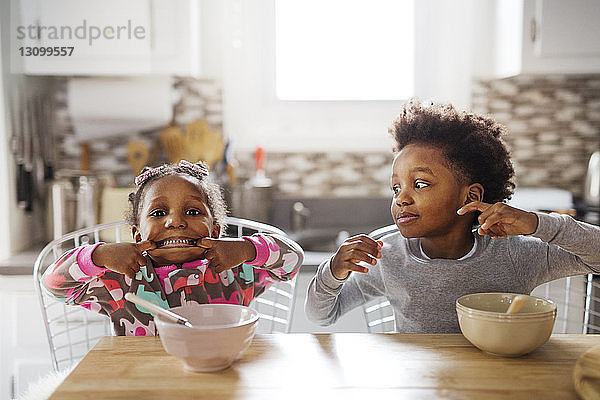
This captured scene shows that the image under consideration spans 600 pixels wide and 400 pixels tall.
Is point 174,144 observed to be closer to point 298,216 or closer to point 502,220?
point 298,216

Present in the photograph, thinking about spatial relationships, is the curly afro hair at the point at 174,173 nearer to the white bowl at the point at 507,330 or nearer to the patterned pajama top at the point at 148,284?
the patterned pajama top at the point at 148,284

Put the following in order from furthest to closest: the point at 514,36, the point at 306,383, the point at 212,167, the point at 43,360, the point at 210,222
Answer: the point at 212,167 → the point at 514,36 → the point at 43,360 → the point at 210,222 → the point at 306,383

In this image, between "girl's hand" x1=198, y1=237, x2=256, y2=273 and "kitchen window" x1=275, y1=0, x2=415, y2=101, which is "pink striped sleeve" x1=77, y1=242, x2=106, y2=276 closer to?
"girl's hand" x1=198, y1=237, x2=256, y2=273

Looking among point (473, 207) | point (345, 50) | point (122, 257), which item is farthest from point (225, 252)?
point (345, 50)

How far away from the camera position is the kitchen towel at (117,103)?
7.06 feet

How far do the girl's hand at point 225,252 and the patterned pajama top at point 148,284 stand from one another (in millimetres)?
33

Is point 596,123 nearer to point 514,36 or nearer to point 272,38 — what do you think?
point 514,36

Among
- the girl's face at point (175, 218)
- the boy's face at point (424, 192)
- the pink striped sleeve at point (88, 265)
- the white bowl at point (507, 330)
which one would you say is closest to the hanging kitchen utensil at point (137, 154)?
the girl's face at point (175, 218)

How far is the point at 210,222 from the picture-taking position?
4.10 feet

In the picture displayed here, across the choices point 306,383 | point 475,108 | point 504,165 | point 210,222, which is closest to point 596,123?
point 475,108

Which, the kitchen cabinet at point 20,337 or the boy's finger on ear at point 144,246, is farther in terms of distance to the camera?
the kitchen cabinet at point 20,337

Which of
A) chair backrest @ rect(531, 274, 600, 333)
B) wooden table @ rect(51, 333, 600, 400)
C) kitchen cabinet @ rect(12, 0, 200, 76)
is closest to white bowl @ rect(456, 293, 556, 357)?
wooden table @ rect(51, 333, 600, 400)

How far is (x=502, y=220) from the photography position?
41.9 inches

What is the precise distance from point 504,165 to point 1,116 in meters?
1.47
